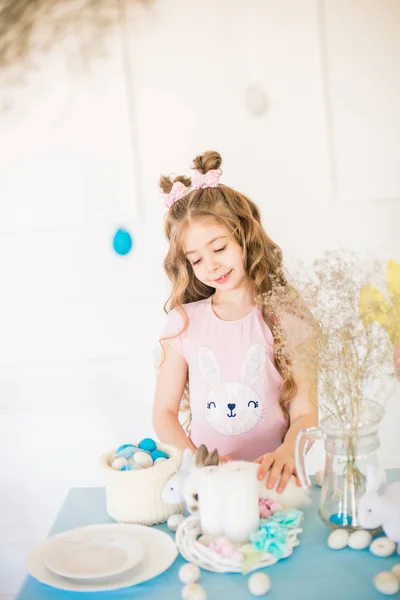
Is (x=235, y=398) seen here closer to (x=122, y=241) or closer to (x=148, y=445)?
(x=148, y=445)

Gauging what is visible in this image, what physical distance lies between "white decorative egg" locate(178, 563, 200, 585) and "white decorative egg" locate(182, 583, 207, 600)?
0.03 m

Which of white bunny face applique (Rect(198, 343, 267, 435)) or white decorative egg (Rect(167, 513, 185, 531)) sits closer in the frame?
white decorative egg (Rect(167, 513, 185, 531))

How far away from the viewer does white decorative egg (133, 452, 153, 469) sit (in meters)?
1.18

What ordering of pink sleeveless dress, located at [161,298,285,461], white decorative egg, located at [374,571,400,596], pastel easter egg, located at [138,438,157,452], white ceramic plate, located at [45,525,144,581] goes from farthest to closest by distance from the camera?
pink sleeveless dress, located at [161,298,285,461] < pastel easter egg, located at [138,438,157,452] < white ceramic plate, located at [45,525,144,581] < white decorative egg, located at [374,571,400,596]

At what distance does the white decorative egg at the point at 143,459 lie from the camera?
3.87ft

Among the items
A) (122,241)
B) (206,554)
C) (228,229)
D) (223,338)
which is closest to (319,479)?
(206,554)

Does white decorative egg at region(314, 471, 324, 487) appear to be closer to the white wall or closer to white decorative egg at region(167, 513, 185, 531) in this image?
white decorative egg at region(167, 513, 185, 531)

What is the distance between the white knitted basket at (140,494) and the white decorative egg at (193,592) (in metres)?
0.23

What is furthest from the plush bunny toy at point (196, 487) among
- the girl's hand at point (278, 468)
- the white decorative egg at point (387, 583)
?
the white decorative egg at point (387, 583)

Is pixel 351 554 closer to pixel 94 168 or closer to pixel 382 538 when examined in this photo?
pixel 382 538

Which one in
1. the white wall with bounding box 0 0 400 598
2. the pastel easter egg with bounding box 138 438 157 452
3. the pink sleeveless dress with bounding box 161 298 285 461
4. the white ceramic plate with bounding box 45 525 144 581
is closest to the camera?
the white ceramic plate with bounding box 45 525 144 581

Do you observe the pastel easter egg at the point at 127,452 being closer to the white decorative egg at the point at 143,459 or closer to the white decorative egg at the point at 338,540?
the white decorative egg at the point at 143,459

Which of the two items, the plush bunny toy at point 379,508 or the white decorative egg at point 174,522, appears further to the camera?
the white decorative egg at point 174,522

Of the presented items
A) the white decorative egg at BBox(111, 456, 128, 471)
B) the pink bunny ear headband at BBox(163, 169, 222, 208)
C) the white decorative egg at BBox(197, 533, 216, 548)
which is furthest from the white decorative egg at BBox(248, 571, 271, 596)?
the pink bunny ear headband at BBox(163, 169, 222, 208)
